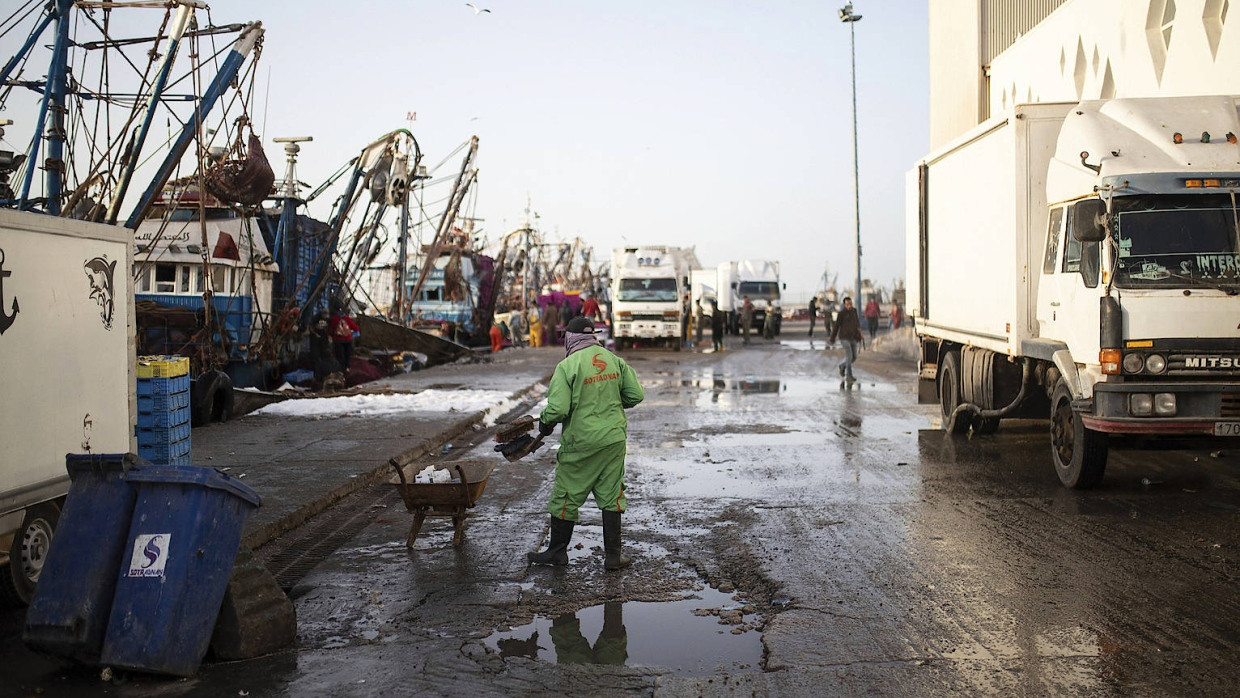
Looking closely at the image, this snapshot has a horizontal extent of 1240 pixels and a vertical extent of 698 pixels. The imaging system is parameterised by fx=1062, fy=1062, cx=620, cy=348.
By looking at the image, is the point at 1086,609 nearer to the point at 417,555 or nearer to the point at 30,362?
the point at 417,555

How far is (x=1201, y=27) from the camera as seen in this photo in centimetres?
1552

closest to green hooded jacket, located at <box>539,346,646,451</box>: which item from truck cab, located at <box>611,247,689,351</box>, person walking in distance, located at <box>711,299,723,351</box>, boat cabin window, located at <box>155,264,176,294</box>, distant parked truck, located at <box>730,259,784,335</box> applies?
boat cabin window, located at <box>155,264,176,294</box>

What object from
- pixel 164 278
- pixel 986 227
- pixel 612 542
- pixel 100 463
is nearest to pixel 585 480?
pixel 612 542

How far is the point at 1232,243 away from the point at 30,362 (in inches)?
343

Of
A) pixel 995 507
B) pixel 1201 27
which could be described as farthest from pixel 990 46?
pixel 995 507

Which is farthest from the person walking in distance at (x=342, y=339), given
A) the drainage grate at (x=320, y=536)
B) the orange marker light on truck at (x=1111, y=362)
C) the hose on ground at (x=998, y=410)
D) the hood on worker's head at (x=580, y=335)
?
the orange marker light on truck at (x=1111, y=362)

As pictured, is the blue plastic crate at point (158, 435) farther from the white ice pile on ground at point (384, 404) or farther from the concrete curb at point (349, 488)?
the white ice pile on ground at point (384, 404)

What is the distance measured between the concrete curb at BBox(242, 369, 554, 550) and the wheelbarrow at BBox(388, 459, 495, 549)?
1.62ft

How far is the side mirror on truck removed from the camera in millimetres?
8523

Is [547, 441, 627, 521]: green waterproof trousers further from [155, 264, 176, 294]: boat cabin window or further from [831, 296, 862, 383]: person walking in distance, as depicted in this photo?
[155, 264, 176, 294]: boat cabin window

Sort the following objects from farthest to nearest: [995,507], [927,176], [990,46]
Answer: [990,46]
[927,176]
[995,507]

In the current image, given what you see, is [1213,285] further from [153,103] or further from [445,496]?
[153,103]

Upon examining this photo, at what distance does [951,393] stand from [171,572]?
35.9 ft

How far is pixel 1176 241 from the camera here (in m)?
8.66
